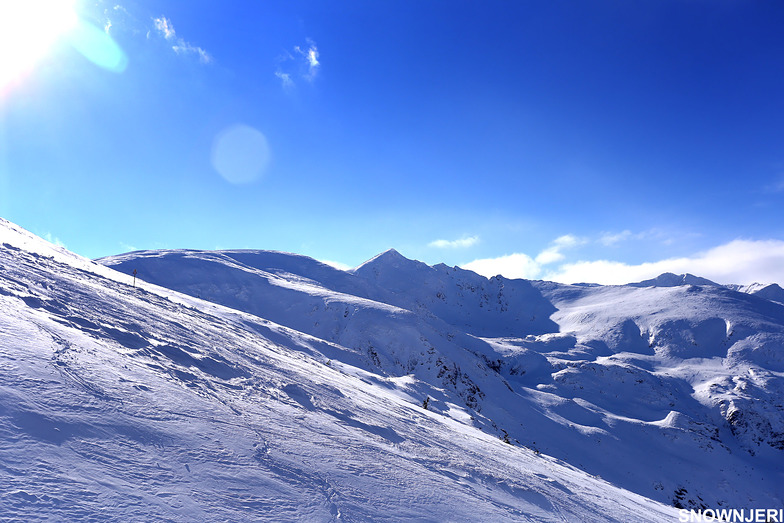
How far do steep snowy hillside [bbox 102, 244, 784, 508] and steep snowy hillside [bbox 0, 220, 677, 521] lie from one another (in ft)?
50.2

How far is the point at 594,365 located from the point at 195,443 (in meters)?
65.2

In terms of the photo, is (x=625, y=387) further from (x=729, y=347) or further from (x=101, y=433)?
(x=101, y=433)

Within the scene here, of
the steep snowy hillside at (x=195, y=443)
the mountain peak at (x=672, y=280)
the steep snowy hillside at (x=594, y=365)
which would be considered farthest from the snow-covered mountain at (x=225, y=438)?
the mountain peak at (x=672, y=280)

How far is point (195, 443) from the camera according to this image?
543 cm

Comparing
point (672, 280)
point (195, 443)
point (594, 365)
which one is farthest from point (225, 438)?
point (672, 280)

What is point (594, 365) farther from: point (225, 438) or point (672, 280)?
point (672, 280)

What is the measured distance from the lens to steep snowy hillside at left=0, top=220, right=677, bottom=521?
13.6ft

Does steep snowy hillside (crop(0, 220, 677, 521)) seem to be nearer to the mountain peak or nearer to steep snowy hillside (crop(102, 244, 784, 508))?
steep snowy hillside (crop(102, 244, 784, 508))

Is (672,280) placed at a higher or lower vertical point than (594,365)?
higher

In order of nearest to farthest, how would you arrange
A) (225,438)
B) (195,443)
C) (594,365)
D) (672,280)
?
(195,443) → (225,438) → (594,365) → (672,280)

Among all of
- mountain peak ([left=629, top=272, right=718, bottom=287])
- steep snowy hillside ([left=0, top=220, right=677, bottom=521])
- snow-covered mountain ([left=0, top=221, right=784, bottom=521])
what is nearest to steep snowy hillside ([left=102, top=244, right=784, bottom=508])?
snow-covered mountain ([left=0, top=221, right=784, bottom=521])

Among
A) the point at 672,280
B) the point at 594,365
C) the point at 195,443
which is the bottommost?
the point at 195,443

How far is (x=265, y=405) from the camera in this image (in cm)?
802

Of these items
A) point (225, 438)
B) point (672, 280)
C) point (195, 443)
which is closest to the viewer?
point (195, 443)
